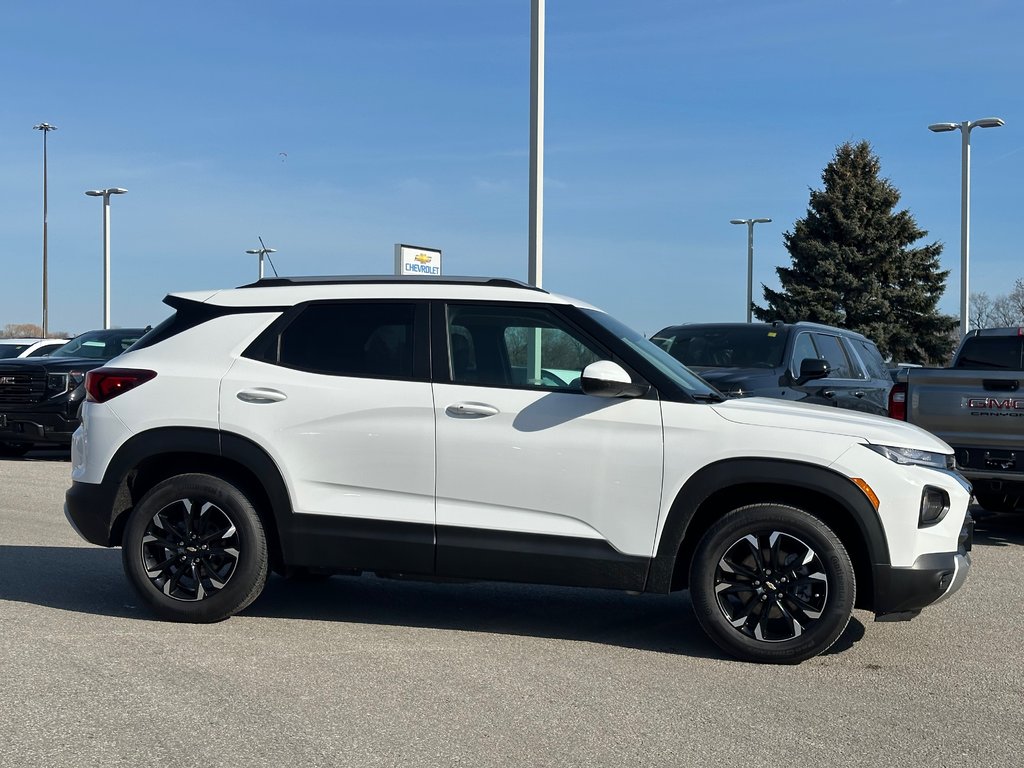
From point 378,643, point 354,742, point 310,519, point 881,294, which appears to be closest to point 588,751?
point 354,742

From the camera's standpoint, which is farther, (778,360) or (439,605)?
(778,360)

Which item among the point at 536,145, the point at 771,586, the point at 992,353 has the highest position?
the point at 536,145

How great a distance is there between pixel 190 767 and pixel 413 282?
9.40 ft

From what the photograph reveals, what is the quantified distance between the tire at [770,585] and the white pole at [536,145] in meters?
11.9

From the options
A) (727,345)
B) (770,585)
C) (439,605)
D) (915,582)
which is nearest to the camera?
(915,582)

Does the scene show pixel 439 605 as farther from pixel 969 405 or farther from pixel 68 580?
pixel 969 405

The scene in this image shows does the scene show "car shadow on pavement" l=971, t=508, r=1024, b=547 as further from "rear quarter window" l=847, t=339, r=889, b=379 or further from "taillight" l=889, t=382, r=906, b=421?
"rear quarter window" l=847, t=339, r=889, b=379

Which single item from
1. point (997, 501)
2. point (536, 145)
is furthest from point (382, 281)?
point (536, 145)

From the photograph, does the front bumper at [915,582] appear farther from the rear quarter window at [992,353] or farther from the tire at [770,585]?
the rear quarter window at [992,353]

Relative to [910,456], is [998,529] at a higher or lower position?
lower

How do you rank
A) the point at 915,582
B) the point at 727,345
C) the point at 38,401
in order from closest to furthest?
the point at 915,582, the point at 727,345, the point at 38,401

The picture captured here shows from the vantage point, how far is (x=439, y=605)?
6.79 metres

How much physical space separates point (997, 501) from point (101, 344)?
1220cm

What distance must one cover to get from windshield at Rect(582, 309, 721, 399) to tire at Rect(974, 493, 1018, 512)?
16.6 feet
